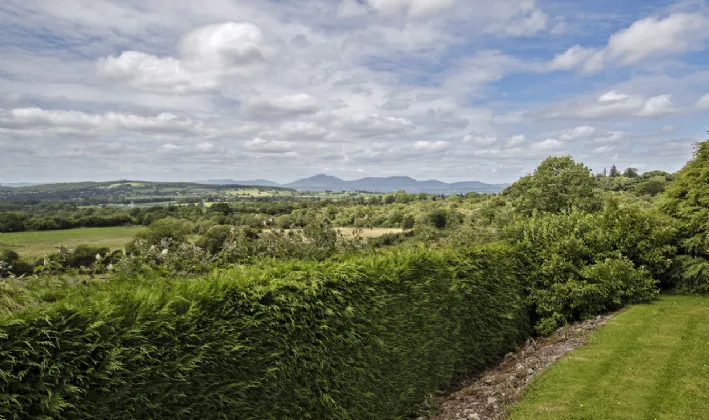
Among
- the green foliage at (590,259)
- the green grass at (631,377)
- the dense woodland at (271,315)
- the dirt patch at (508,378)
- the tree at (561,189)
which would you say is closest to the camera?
the dense woodland at (271,315)

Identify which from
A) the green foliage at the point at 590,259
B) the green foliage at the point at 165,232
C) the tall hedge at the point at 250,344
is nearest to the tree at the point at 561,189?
the green foliage at the point at 590,259

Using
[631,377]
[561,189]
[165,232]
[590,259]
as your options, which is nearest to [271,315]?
[165,232]

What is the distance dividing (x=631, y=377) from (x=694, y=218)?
9799 mm

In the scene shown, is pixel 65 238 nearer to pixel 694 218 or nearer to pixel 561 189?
pixel 694 218

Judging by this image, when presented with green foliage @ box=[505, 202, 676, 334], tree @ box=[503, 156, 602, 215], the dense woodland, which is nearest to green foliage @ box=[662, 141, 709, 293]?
green foliage @ box=[505, 202, 676, 334]

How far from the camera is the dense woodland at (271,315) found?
382 cm

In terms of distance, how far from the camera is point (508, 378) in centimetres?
895

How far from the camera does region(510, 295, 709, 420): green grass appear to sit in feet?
23.6

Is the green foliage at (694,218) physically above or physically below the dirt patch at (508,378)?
above

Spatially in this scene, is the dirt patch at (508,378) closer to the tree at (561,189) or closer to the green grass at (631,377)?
the green grass at (631,377)

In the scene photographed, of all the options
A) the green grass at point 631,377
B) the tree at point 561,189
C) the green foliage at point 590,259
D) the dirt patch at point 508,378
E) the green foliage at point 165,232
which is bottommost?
the dirt patch at point 508,378

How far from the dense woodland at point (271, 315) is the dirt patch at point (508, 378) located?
401mm

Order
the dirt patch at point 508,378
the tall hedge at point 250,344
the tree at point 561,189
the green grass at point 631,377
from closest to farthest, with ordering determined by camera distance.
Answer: the tall hedge at point 250,344 → the green grass at point 631,377 → the dirt patch at point 508,378 → the tree at point 561,189

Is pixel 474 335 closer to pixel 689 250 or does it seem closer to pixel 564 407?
pixel 564 407
